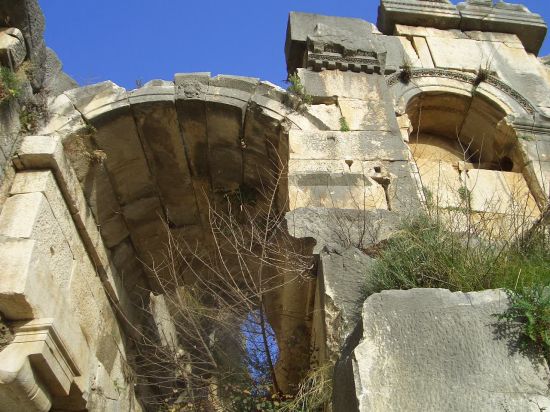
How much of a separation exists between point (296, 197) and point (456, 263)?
6.06ft

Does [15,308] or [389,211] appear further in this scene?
[389,211]

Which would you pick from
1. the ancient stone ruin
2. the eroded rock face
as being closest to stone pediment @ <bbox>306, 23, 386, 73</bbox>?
the ancient stone ruin

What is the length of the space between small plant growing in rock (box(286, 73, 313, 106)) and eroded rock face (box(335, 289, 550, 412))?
3398 mm

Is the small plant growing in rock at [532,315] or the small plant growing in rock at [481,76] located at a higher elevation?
the small plant growing in rock at [481,76]

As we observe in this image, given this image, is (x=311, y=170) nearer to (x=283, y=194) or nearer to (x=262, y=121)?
(x=283, y=194)

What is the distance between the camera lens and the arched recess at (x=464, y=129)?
6426 mm

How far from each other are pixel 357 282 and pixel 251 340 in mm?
1125

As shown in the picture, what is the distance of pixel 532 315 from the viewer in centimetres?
265

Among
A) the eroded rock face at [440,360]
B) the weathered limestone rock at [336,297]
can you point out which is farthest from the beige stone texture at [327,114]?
the eroded rock face at [440,360]

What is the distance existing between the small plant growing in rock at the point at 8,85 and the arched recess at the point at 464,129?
3.66 m

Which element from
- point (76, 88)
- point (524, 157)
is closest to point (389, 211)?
point (524, 157)

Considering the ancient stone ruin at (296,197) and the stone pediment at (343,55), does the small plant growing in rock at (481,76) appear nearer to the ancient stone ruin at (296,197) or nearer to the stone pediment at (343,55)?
the ancient stone ruin at (296,197)

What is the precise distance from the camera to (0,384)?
12.4ft

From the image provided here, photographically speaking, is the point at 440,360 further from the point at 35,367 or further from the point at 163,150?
Result: the point at 163,150
